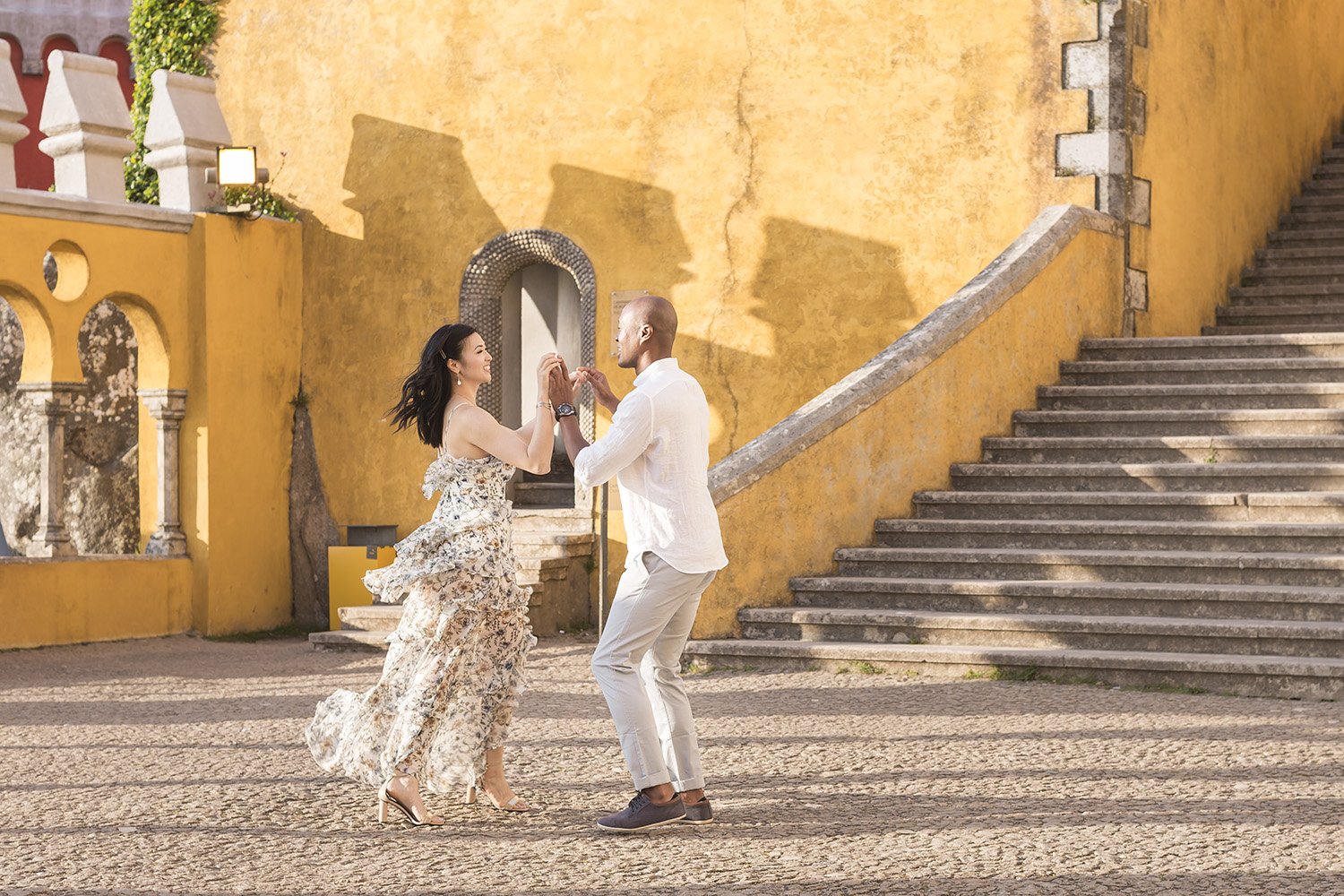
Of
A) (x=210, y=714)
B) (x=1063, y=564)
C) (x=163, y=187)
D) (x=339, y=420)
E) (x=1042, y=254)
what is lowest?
(x=210, y=714)

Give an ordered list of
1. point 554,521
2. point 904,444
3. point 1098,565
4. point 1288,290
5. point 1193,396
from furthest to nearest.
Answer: point 554,521 < point 1288,290 < point 1193,396 < point 904,444 < point 1098,565

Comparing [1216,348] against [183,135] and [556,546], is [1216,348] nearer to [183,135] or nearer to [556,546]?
[556,546]

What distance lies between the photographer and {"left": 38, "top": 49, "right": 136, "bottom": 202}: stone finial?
12.7 meters

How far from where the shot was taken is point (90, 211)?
12422 millimetres

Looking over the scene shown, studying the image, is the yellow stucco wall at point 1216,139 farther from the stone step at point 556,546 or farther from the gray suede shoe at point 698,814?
the gray suede shoe at point 698,814

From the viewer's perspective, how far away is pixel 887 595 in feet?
30.1

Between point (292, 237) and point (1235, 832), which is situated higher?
point (292, 237)

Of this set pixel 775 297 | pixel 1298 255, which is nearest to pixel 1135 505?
pixel 775 297

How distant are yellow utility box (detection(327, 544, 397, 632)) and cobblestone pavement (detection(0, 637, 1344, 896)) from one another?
4539mm

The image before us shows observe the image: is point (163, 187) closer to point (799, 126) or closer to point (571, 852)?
point (799, 126)

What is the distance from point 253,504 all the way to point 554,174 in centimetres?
338

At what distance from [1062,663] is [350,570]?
6481 mm

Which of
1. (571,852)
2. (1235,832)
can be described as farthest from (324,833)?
(1235,832)

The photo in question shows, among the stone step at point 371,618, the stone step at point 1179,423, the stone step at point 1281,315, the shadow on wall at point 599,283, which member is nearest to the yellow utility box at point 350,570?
the shadow on wall at point 599,283
